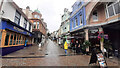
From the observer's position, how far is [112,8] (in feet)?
21.6

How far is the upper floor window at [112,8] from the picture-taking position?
20.2 ft

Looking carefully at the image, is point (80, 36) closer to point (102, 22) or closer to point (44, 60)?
point (102, 22)

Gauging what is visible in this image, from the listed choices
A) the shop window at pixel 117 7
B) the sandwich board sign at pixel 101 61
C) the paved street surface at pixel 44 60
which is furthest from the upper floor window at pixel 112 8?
the sandwich board sign at pixel 101 61

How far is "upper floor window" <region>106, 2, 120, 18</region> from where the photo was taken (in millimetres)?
6146

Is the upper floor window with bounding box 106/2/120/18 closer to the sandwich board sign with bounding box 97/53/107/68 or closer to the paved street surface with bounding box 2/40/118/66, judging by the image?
the paved street surface with bounding box 2/40/118/66

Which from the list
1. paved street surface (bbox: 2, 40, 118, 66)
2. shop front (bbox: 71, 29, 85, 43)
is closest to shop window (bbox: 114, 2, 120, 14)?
shop front (bbox: 71, 29, 85, 43)

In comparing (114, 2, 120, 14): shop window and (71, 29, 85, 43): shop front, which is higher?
(114, 2, 120, 14): shop window

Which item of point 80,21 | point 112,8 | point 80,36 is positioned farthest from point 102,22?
point 80,36

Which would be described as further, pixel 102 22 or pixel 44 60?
pixel 102 22

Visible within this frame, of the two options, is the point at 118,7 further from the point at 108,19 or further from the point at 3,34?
the point at 3,34

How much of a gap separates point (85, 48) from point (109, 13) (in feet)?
19.1

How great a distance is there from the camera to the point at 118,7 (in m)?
6.04

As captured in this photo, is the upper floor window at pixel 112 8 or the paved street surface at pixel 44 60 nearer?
the paved street surface at pixel 44 60

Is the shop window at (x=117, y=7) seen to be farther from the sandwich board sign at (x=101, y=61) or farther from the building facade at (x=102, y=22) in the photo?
the sandwich board sign at (x=101, y=61)
